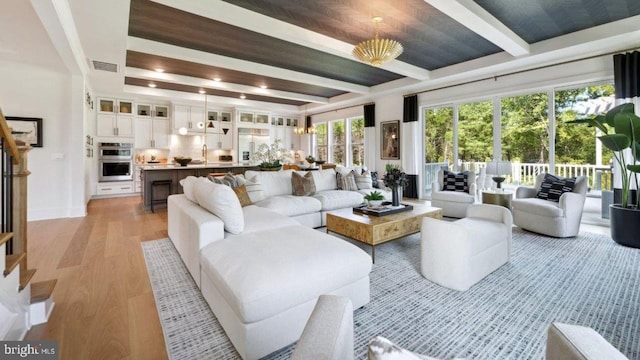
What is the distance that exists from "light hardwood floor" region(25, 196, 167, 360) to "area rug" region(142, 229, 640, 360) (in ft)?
0.45

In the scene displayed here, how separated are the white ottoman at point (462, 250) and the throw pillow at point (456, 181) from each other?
2474 mm

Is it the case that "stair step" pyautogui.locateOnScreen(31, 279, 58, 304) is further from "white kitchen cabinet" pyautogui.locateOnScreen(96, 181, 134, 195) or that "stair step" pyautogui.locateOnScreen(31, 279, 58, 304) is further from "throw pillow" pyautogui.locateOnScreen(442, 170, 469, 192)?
"white kitchen cabinet" pyautogui.locateOnScreen(96, 181, 134, 195)

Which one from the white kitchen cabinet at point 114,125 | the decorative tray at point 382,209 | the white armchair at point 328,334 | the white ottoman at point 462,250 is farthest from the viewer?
the white kitchen cabinet at point 114,125

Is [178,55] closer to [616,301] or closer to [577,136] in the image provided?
A: [616,301]

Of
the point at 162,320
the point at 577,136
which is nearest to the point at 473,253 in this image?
the point at 162,320

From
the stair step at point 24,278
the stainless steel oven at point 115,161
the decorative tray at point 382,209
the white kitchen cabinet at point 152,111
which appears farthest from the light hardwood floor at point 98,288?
the white kitchen cabinet at point 152,111

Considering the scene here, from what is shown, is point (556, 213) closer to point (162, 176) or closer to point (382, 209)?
point (382, 209)

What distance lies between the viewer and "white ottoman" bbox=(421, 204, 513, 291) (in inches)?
94.0

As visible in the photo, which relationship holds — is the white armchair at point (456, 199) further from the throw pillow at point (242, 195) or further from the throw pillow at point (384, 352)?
the throw pillow at point (384, 352)

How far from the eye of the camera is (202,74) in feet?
20.9

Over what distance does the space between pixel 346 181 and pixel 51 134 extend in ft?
17.8

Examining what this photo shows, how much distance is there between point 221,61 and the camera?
5121 mm

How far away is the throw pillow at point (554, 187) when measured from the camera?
13.5 ft

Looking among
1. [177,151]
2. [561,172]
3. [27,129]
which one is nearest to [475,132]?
[561,172]
